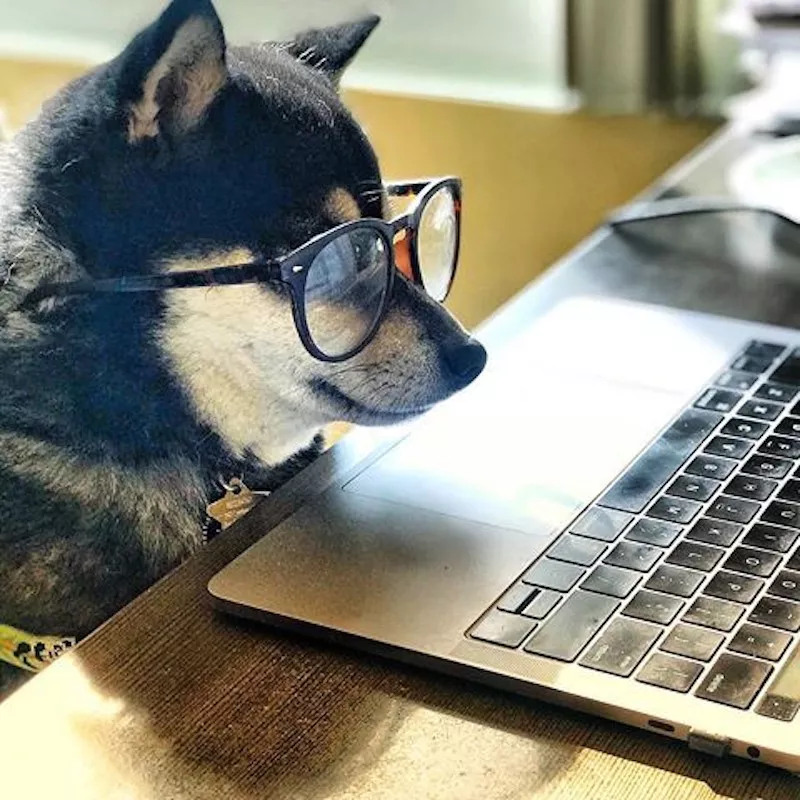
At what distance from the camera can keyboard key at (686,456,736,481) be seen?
30.2 inches

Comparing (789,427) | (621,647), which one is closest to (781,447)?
(789,427)

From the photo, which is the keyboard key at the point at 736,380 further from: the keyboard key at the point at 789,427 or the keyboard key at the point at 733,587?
the keyboard key at the point at 733,587

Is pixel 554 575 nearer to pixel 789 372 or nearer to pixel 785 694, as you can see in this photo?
pixel 785 694

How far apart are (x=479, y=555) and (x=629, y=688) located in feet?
0.45

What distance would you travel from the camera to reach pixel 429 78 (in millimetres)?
1788

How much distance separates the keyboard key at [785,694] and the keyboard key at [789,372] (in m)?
0.30

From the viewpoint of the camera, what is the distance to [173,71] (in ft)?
2.35

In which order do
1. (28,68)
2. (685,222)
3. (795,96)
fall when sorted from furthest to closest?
(28,68) → (795,96) → (685,222)

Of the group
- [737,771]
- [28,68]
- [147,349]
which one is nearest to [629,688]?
[737,771]

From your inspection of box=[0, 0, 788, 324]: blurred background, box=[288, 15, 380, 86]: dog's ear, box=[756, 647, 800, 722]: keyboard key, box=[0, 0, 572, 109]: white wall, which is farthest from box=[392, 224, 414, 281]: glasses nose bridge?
box=[0, 0, 572, 109]: white wall

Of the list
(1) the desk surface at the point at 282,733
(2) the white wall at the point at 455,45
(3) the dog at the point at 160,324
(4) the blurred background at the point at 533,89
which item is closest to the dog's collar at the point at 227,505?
(3) the dog at the point at 160,324

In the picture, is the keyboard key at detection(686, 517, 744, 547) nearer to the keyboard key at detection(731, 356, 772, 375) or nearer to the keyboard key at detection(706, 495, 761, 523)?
the keyboard key at detection(706, 495, 761, 523)

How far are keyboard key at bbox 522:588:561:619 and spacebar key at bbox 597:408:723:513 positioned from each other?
9 cm

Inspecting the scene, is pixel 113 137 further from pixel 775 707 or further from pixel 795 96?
pixel 795 96
